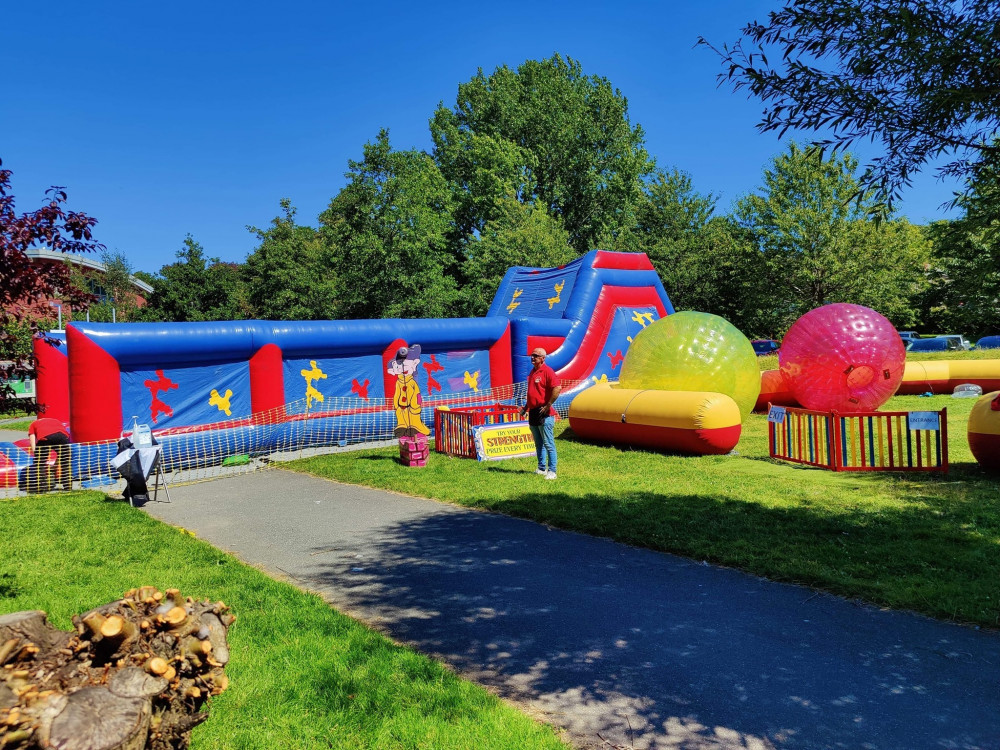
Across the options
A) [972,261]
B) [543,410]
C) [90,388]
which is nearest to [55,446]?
[90,388]

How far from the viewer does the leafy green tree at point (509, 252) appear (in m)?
33.2

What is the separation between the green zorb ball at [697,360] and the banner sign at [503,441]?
9.29 ft

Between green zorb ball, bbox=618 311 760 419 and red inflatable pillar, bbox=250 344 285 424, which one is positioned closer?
red inflatable pillar, bbox=250 344 285 424

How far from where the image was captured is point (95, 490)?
424 inches

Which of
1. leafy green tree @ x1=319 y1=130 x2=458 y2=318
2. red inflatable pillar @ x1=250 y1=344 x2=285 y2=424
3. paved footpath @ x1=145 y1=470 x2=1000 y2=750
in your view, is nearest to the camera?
paved footpath @ x1=145 y1=470 x2=1000 y2=750

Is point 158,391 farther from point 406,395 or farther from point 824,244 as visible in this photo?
point 824,244

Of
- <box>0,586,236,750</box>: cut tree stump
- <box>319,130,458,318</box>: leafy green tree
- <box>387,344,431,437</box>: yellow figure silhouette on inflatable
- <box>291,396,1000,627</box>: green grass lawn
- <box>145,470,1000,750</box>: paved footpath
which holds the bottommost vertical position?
<box>145,470,1000,750</box>: paved footpath

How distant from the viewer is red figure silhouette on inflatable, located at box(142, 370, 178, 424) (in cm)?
1180

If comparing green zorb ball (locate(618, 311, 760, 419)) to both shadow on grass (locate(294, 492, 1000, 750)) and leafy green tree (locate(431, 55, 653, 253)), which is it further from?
leafy green tree (locate(431, 55, 653, 253))

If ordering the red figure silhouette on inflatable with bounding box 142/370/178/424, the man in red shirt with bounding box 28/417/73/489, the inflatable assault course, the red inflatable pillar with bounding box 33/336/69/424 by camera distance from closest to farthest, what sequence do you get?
the man in red shirt with bounding box 28/417/73/489, the inflatable assault course, the red figure silhouette on inflatable with bounding box 142/370/178/424, the red inflatable pillar with bounding box 33/336/69/424

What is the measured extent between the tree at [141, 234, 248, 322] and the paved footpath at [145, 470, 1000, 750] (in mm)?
Result: 39482

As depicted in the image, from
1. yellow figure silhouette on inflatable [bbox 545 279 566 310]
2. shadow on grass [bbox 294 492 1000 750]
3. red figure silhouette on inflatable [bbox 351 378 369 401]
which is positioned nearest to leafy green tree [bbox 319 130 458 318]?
yellow figure silhouette on inflatable [bbox 545 279 566 310]

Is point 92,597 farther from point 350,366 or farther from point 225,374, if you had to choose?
point 350,366

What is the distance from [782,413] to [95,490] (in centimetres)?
1085
